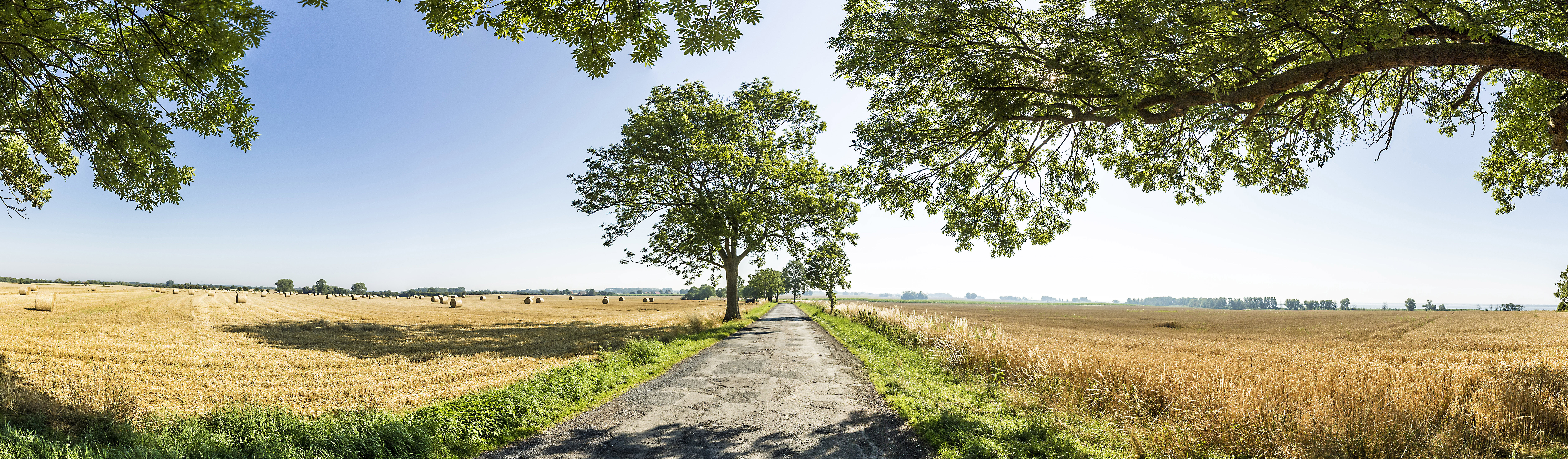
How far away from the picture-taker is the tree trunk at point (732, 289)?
2933 cm

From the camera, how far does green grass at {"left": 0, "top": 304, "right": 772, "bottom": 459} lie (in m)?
5.16

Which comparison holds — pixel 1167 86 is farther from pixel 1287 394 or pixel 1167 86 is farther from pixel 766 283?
pixel 766 283

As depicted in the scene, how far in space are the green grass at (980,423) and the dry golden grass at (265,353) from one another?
24.2 ft

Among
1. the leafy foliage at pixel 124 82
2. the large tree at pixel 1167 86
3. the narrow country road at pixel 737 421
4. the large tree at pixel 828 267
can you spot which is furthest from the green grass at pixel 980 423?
the large tree at pixel 828 267

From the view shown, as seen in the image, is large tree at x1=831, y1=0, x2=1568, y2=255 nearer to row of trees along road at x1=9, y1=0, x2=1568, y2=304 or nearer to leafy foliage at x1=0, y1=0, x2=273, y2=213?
row of trees along road at x1=9, y1=0, x2=1568, y2=304

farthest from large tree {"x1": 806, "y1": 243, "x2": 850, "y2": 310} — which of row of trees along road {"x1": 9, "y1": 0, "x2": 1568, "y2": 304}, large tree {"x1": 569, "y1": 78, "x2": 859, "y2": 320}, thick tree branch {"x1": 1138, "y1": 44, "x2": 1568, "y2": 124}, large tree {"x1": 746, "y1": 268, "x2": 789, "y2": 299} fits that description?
large tree {"x1": 746, "y1": 268, "x2": 789, "y2": 299}

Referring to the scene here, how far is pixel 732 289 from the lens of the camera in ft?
98.7

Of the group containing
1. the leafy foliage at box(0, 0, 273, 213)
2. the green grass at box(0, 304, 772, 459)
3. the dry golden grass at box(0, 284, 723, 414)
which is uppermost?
the leafy foliage at box(0, 0, 273, 213)

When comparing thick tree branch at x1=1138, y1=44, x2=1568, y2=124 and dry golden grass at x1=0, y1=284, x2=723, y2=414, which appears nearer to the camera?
thick tree branch at x1=1138, y1=44, x2=1568, y2=124

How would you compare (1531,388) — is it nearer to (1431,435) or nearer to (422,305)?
(1431,435)

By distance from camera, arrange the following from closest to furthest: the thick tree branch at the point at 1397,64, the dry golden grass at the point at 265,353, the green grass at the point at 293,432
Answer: the green grass at the point at 293,432, the thick tree branch at the point at 1397,64, the dry golden grass at the point at 265,353

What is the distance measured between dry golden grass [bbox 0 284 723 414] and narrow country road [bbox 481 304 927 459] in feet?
10.5

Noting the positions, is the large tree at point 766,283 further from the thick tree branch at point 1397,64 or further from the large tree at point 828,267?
the thick tree branch at point 1397,64

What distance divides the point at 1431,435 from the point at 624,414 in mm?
10106
